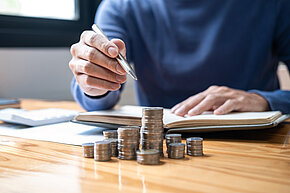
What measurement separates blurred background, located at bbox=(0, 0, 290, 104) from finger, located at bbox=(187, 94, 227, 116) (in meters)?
1.50

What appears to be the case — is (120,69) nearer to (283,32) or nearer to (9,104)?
(9,104)

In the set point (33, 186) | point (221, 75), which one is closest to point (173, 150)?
point (33, 186)

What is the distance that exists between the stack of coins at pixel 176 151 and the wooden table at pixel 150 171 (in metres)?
0.02

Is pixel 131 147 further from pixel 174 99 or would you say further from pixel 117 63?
pixel 174 99

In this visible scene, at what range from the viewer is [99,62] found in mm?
941

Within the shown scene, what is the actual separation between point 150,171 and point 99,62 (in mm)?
414

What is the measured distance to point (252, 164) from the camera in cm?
65

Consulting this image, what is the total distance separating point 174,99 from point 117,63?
79 centimetres

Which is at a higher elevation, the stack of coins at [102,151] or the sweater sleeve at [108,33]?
the sweater sleeve at [108,33]

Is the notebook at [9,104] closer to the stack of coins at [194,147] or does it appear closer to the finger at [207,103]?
the finger at [207,103]

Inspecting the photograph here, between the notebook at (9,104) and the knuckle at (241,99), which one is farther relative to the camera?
the notebook at (9,104)

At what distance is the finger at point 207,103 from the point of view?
3.42ft

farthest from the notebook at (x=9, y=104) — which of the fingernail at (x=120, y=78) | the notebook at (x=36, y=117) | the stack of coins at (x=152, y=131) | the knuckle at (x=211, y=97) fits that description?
the stack of coins at (x=152, y=131)

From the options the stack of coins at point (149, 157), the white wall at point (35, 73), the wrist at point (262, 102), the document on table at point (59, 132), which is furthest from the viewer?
the white wall at point (35, 73)
